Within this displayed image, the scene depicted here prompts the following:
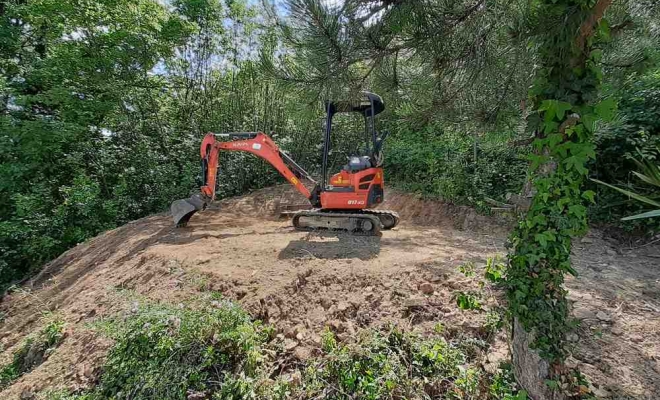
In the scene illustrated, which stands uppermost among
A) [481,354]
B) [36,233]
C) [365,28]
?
[365,28]

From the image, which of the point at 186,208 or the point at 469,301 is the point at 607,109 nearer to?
the point at 469,301

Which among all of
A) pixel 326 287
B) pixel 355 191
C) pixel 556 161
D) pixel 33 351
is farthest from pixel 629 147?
pixel 33 351

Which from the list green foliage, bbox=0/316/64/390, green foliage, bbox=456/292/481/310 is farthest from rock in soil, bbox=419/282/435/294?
green foliage, bbox=0/316/64/390

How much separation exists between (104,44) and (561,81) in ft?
25.5

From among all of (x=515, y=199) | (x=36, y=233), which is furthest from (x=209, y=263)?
(x=36, y=233)

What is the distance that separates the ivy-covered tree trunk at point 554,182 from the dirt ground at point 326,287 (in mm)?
447

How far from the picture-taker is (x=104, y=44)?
256 inches

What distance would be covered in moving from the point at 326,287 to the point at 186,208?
3.52 meters

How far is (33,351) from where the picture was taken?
126 inches

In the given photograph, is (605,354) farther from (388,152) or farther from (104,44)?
(104,44)

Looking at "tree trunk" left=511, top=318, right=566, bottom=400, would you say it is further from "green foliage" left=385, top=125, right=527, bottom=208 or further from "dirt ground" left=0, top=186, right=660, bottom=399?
"green foliage" left=385, top=125, right=527, bottom=208

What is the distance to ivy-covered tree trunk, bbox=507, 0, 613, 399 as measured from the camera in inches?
58.2

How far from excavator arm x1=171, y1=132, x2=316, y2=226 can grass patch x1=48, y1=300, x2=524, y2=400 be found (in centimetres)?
305

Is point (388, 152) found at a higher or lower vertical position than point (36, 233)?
higher
